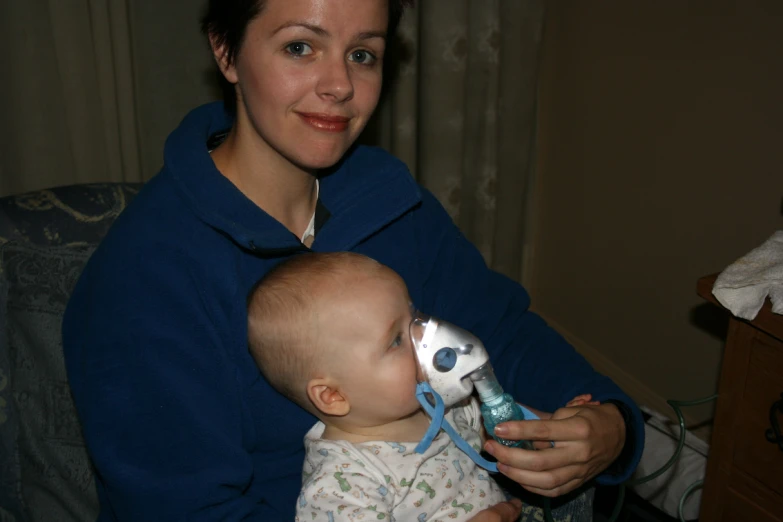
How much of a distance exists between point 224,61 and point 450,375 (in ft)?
2.18

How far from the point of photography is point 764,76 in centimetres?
190

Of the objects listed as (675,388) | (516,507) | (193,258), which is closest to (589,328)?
(675,388)

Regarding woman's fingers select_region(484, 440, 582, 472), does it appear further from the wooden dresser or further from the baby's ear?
the wooden dresser

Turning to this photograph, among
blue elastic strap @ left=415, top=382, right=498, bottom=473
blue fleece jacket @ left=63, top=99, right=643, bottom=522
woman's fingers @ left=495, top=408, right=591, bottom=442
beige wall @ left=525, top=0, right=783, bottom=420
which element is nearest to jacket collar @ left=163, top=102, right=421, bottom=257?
blue fleece jacket @ left=63, top=99, right=643, bottom=522

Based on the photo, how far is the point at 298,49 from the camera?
1.20 metres

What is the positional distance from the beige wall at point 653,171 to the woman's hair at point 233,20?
1093 millimetres

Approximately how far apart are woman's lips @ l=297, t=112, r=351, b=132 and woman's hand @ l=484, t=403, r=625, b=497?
561 mm

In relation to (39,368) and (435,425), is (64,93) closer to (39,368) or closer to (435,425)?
(39,368)

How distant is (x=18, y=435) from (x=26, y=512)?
0.46 feet

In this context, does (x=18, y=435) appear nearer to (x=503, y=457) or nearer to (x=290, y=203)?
(x=290, y=203)

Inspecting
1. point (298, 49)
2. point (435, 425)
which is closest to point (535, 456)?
point (435, 425)

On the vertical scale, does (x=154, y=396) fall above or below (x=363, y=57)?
below

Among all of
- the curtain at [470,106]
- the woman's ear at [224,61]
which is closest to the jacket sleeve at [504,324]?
the woman's ear at [224,61]

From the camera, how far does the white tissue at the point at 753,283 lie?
1278mm
